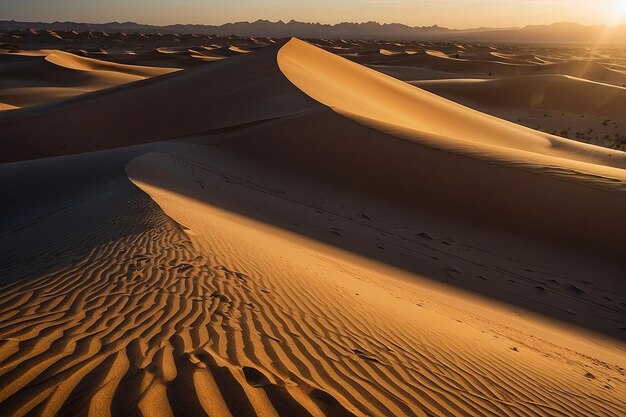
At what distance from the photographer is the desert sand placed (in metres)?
3.12

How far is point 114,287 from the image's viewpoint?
446 centimetres

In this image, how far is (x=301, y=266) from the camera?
237 inches

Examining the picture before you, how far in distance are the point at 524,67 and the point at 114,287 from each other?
46.5m

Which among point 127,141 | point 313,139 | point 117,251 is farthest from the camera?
point 127,141

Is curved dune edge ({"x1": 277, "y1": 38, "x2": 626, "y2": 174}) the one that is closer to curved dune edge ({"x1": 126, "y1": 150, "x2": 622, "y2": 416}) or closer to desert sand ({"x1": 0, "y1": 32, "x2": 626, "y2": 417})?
desert sand ({"x1": 0, "y1": 32, "x2": 626, "y2": 417})

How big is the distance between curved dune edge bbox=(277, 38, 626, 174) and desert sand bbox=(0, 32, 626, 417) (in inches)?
8.6

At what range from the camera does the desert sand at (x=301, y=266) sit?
3117 mm

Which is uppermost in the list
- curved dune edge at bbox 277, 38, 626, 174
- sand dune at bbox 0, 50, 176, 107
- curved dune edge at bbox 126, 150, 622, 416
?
curved dune edge at bbox 126, 150, 622, 416

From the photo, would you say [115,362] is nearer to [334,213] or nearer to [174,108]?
[334,213]

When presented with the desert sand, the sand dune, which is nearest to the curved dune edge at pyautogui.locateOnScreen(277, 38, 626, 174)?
the desert sand

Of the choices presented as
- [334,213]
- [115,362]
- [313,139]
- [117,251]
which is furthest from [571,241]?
[115,362]

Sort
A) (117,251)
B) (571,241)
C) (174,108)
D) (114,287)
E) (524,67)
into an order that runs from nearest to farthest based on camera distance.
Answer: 1. (114,287)
2. (117,251)
3. (571,241)
4. (174,108)
5. (524,67)

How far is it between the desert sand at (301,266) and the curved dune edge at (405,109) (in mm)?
218

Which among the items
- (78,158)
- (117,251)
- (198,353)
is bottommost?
(78,158)
